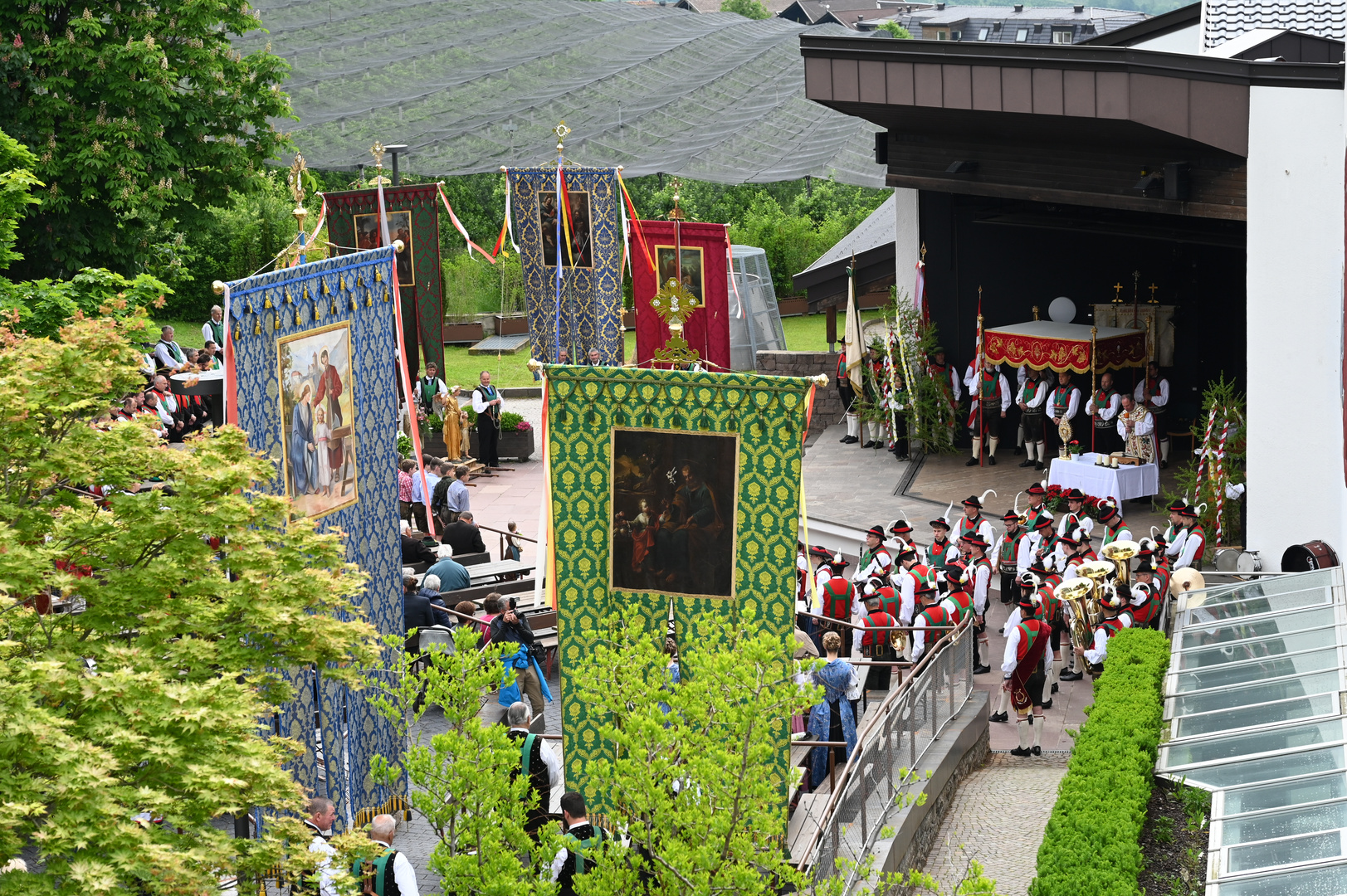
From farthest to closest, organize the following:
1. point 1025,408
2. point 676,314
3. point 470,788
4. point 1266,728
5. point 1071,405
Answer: point 1025,408
point 1071,405
point 676,314
point 1266,728
point 470,788

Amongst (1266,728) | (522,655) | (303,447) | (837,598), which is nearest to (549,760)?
A: (522,655)

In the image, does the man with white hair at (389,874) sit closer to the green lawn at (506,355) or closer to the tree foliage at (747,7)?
the green lawn at (506,355)

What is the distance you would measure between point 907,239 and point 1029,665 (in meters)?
12.5

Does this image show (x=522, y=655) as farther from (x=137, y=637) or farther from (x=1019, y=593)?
(x=1019, y=593)

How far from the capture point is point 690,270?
23.5m

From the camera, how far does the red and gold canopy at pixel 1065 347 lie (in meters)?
21.7

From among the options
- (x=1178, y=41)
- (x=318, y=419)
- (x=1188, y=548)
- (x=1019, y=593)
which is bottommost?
(x=1019, y=593)

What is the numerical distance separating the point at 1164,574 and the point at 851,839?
20.2ft

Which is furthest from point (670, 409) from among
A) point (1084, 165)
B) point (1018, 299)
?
point (1018, 299)

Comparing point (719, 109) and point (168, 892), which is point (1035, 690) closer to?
point (168, 892)

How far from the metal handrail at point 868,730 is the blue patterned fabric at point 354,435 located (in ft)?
11.4

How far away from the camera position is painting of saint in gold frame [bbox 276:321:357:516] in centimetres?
1041

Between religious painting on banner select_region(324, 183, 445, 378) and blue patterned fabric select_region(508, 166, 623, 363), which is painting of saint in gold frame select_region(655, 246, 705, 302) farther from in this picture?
religious painting on banner select_region(324, 183, 445, 378)

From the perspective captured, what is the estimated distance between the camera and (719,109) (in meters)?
41.7
